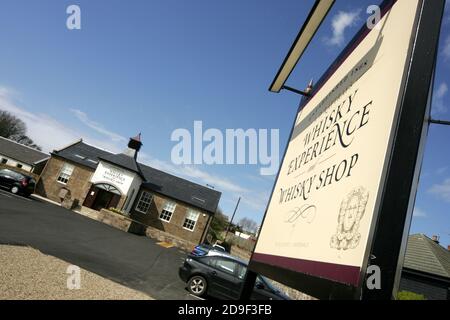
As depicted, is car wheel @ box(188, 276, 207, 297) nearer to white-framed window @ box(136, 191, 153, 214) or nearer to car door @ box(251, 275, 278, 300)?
car door @ box(251, 275, 278, 300)

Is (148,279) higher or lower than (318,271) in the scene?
lower

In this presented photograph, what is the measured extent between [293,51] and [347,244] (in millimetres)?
1426

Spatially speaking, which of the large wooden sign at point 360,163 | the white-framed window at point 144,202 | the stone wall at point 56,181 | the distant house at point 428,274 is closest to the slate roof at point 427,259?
the distant house at point 428,274

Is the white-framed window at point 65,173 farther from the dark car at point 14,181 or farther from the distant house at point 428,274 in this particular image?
the distant house at point 428,274

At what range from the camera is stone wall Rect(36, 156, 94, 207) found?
30.1m

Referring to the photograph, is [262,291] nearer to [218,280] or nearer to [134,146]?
[218,280]

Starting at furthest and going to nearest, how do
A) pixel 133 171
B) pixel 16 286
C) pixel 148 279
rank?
1. pixel 133 171
2. pixel 148 279
3. pixel 16 286

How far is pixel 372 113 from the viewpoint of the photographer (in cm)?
123

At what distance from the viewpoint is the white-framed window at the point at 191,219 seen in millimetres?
32500

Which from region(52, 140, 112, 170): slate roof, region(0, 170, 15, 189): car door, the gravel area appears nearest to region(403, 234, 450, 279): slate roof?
the gravel area

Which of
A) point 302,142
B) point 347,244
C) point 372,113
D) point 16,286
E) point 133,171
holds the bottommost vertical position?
point 16,286

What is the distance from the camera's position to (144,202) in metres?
32.7
